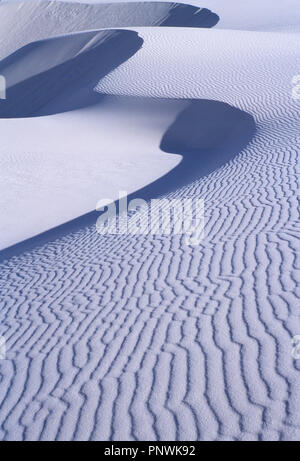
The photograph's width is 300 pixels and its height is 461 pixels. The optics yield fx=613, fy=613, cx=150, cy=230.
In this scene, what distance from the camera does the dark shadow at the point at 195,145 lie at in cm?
1134

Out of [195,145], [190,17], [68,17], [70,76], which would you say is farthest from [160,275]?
[68,17]

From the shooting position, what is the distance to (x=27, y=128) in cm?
1948

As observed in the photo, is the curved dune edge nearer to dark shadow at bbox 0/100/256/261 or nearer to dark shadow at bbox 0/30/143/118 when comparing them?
dark shadow at bbox 0/30/143/118

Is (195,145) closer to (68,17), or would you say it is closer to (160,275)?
(160,275)

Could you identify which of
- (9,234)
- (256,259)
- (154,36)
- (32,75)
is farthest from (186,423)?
(32,75)

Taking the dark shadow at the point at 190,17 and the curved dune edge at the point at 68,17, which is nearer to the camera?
the dark shadow at the point at 190,17

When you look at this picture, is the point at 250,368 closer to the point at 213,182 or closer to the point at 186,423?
the point at 186,423

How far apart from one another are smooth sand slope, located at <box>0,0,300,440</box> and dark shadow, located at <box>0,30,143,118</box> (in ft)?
13.9

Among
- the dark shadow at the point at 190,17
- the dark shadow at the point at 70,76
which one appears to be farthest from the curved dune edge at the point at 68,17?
the dark shadow at the point at 70,76

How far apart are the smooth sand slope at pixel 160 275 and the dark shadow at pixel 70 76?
4238mm

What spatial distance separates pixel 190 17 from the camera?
3962cm

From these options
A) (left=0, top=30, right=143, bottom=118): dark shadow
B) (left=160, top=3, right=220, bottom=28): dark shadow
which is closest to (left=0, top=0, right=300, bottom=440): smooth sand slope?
(left=0, top=30, right=143, bottom=118): dark shadow

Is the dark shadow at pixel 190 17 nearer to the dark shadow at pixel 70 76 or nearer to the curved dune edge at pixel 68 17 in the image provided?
the curved dune edge at pixel 68 17
